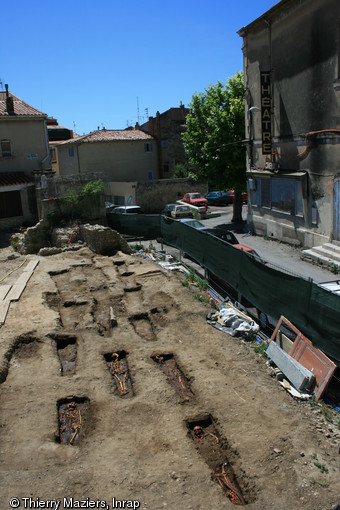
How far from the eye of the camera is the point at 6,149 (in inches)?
1075

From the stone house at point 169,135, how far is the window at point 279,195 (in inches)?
783

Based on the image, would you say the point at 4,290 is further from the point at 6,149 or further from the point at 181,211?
the point at 181,211

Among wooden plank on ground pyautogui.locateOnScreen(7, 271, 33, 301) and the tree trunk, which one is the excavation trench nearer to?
wooden plank on ground pyautogui.locateOnScreen(7, 271, 33, 301)

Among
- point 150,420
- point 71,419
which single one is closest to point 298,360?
point 150,420

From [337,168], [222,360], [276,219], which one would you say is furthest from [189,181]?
[222,360]

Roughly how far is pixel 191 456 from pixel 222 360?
333cm

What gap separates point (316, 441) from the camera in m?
7.07

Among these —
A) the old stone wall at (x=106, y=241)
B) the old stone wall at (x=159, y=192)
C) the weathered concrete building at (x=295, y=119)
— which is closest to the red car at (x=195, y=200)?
the old stone wall at (x=159, y=192)

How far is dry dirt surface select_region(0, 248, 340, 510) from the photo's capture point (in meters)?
6.08

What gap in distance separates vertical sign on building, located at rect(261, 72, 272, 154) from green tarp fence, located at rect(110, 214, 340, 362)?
21.2 feet

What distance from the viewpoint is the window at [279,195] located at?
1950 centimetres

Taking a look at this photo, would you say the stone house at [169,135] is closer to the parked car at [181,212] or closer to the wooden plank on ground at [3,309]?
the parked car at [181,212]

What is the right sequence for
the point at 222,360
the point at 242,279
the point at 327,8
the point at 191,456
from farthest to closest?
1. the point at 327,8
2. the point at 242,279
3. the point at 222,360
4. the point at 191,456

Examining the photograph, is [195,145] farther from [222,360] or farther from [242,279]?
[222,360]
